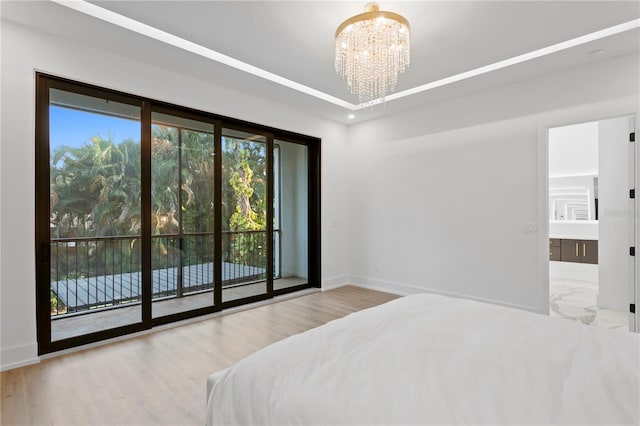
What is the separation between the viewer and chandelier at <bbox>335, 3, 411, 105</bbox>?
2268mm

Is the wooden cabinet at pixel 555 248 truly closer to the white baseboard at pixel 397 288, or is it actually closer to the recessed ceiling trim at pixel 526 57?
the white baseboard at pixel 397 288

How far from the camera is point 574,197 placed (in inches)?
209

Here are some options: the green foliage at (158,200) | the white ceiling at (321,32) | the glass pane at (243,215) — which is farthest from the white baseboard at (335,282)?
the white ceiling at (321,32)

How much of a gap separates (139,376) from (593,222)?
21.6 feet

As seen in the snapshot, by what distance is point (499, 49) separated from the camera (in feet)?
10.3

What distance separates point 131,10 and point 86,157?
1453 mm

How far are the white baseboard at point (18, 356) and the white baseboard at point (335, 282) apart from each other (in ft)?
11.8

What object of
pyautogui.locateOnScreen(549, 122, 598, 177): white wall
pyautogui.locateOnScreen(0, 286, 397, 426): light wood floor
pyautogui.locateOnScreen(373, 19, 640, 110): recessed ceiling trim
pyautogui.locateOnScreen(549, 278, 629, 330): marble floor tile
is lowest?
pyautogui.locateOnScreen(0, 286, 397, 426): light wood floor

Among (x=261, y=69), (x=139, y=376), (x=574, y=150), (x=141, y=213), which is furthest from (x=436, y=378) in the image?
(x=574, y=150)

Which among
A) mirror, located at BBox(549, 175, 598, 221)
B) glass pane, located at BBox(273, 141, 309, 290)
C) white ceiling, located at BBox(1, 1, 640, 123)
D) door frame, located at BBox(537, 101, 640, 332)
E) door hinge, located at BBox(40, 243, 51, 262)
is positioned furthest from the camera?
mirror, located at BBox(549, 175, 598, 221)

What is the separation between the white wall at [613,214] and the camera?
3.88m

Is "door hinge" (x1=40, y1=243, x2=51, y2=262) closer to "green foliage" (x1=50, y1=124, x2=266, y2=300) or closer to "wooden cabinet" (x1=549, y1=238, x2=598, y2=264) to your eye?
"green foliage" (x1=50, y1=124, x2=266, y2=300)

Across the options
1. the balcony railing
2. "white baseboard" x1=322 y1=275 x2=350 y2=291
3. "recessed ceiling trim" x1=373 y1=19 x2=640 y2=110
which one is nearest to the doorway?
"recessed ceiling trim" x1=373 y1=19 x2=640 y2=110

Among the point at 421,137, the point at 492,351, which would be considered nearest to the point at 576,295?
the point at 421,137
